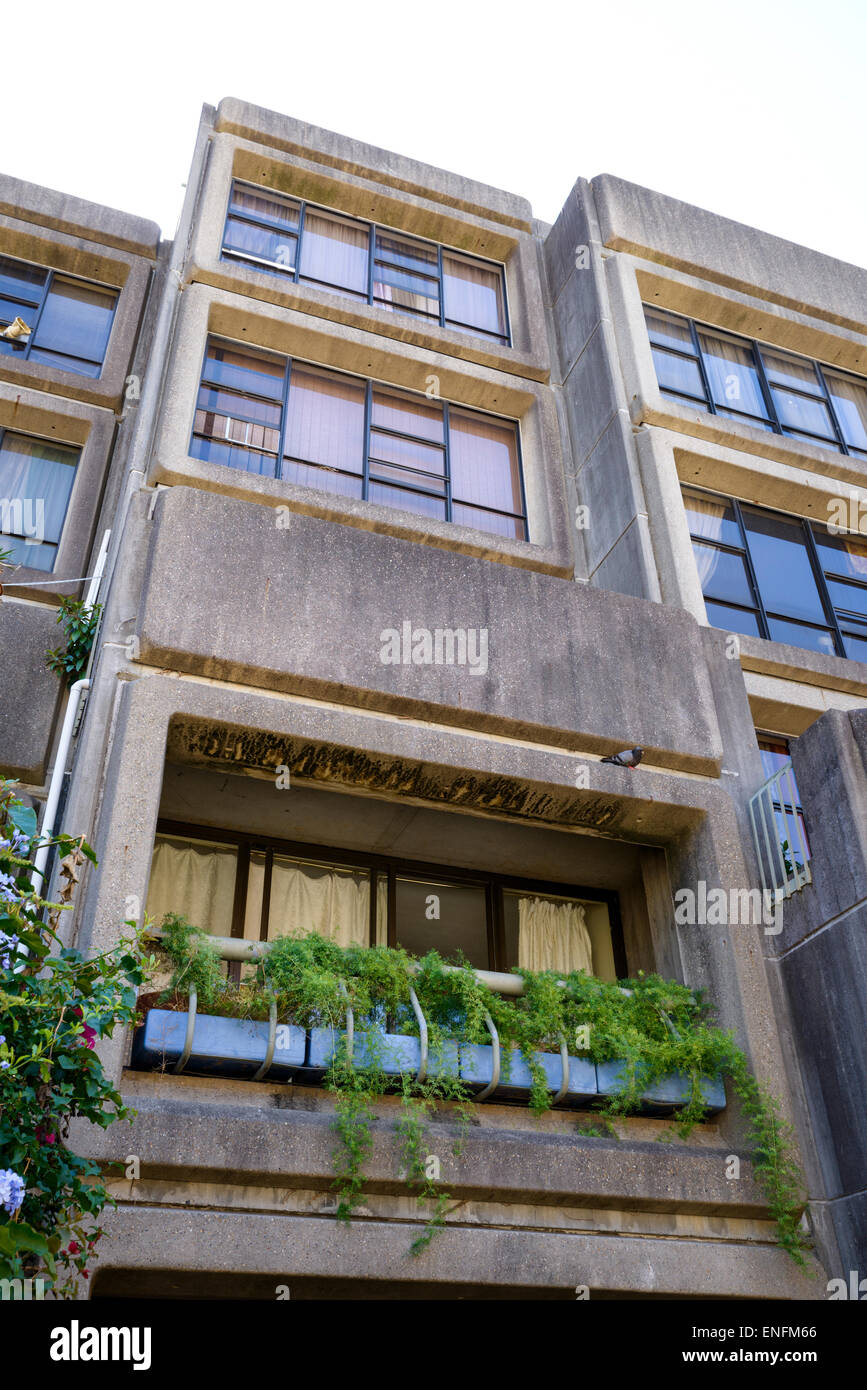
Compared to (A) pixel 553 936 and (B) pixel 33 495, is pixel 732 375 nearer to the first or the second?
(A) pixel 553 936

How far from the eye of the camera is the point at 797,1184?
8.33 meters

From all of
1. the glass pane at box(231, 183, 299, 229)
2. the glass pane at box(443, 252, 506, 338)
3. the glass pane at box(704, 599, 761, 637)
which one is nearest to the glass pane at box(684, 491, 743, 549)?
the glass pane at box(704, 599, 761, 637)

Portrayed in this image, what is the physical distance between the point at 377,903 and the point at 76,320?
27.8 ft

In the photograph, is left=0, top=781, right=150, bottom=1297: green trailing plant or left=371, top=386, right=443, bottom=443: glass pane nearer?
left=0, top=781, right=150, bottom=1297: green trailing plant

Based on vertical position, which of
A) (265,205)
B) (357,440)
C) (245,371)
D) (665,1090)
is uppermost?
(265,205)

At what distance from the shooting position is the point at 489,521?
43.7 ft

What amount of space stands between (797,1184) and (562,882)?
4081 mm

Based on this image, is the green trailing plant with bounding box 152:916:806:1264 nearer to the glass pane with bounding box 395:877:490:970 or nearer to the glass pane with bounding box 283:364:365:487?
the glass pane with bounding box 395:877:490:970

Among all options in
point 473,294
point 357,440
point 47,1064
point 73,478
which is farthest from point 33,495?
point 47,1064

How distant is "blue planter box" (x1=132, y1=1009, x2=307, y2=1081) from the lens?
7562 mm

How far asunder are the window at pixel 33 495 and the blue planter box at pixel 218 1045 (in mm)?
6270

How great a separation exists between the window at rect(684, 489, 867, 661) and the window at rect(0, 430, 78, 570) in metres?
7.23

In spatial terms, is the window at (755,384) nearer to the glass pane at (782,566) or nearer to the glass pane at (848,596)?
the glass pane at (782,566)
